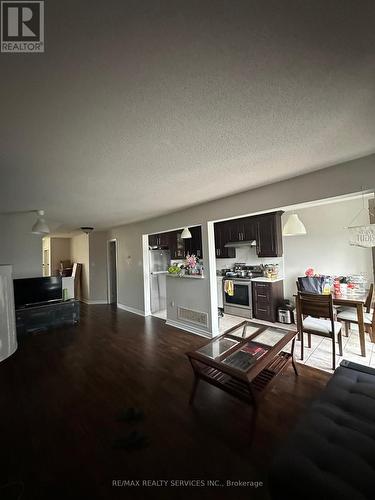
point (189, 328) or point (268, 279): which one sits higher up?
point (268, 279)

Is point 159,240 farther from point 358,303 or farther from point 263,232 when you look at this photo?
point 358,303

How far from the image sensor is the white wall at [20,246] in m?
3.83

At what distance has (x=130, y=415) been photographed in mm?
1796

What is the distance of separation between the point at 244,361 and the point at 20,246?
4.63 metres

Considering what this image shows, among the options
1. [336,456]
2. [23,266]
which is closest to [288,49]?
[336,456]

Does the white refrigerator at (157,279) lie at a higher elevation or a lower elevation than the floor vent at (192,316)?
higher

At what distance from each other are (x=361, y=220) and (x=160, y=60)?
4336 millimetres

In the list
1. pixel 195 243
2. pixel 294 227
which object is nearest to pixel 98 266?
pixel 195 243

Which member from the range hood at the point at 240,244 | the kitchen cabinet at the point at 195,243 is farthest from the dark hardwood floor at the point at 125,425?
the kitchen cabinet at the point at 195,243

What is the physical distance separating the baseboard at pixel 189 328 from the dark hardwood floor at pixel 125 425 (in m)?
0.76

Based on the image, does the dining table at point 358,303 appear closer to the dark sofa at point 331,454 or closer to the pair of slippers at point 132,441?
the dark sofa at point 331,454

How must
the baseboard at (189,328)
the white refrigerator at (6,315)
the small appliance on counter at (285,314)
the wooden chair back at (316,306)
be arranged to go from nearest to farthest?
the white refrigerator at (6,315) → the wooden chair back at (316,306) → the baseboard at (189,328) → the small appliance on counter at (285,314)

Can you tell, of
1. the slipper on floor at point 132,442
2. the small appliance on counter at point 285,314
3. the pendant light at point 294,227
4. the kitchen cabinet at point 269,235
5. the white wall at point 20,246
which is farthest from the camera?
the kitchen cabinet at point 269,235

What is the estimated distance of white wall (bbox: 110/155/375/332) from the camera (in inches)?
81.6
